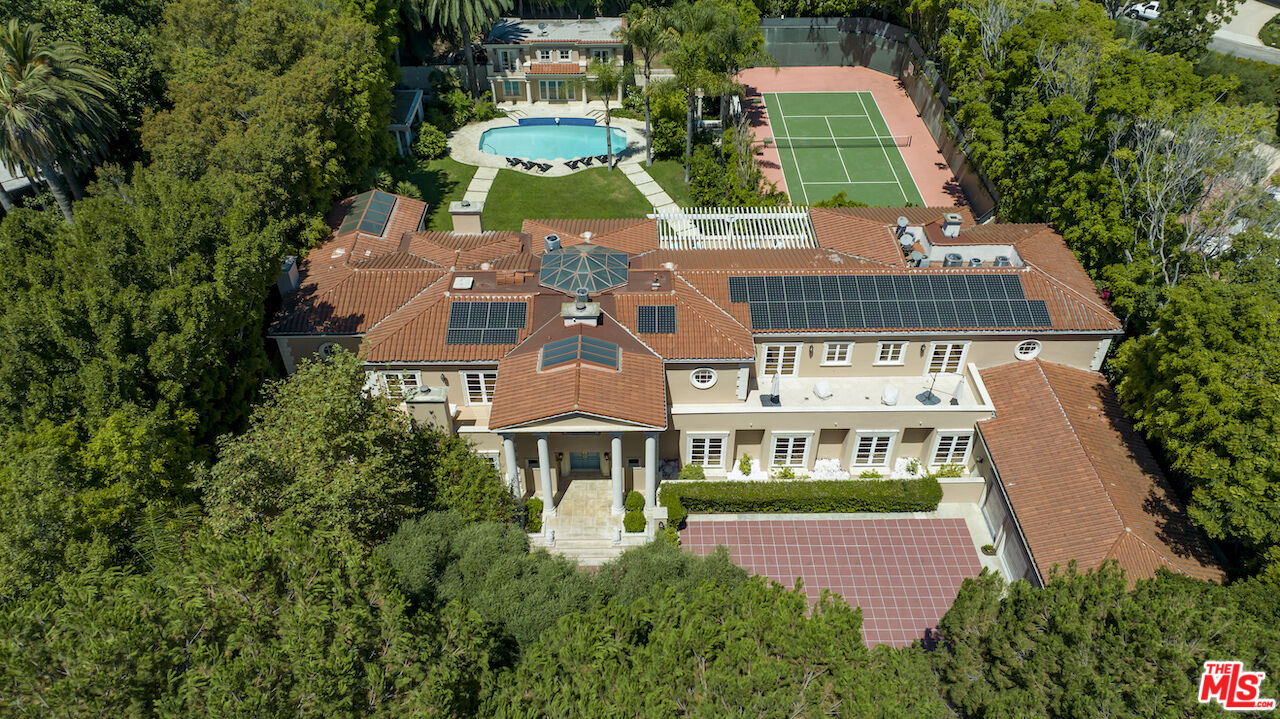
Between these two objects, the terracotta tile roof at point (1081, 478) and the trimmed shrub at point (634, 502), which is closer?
the terracotta tile roof at point (1081, 478)

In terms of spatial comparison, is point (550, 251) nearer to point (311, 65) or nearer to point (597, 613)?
point (311, 65)

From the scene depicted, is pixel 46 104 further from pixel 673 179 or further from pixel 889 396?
pixel 889 396

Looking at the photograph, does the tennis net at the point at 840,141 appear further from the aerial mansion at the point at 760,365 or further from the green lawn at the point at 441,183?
the aerial mansion at the point at 760,365

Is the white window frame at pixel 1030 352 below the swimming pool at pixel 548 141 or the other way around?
the other way around

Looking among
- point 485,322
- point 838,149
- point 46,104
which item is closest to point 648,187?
point 838,149

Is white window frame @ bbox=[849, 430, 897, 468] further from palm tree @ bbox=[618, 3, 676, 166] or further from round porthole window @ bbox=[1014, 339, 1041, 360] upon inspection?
palm tree @ bbox=[618, 3, 676, 166]

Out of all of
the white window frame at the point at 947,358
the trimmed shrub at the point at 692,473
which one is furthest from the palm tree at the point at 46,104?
the white window frame at the point at 947,358
